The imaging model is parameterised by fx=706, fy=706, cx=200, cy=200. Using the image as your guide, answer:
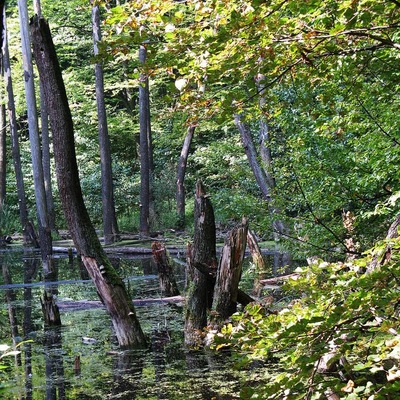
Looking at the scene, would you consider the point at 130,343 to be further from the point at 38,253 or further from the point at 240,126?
the point at 38,253

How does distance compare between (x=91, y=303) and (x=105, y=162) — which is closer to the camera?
(x=91, y=303)

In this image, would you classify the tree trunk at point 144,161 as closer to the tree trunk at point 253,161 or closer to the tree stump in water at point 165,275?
the tree trunk at point 253,161

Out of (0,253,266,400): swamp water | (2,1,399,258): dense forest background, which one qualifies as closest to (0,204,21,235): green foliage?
(2,1,399,258): dense forest background

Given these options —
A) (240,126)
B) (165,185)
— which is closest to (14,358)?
(240,126)

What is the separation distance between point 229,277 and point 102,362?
1681 millimetres

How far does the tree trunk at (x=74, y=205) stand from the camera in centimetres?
782

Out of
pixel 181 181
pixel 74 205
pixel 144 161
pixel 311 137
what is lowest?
pixel 74 205

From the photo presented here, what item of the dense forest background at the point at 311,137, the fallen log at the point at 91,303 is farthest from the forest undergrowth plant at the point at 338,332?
the fallen log at the point at 91,303

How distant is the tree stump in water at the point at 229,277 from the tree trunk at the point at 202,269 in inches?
13.4

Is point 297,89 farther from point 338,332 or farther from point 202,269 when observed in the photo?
point 338,332

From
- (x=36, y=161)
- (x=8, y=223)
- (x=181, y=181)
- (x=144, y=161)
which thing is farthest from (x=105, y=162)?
(x=36, y=161)

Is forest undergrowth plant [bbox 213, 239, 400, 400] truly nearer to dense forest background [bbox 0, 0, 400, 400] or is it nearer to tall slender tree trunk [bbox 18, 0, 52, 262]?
dense forest background [bbox 0, 0, 400, 400]

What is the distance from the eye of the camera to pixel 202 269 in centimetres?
834

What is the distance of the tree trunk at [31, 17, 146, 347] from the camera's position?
25.6ft
